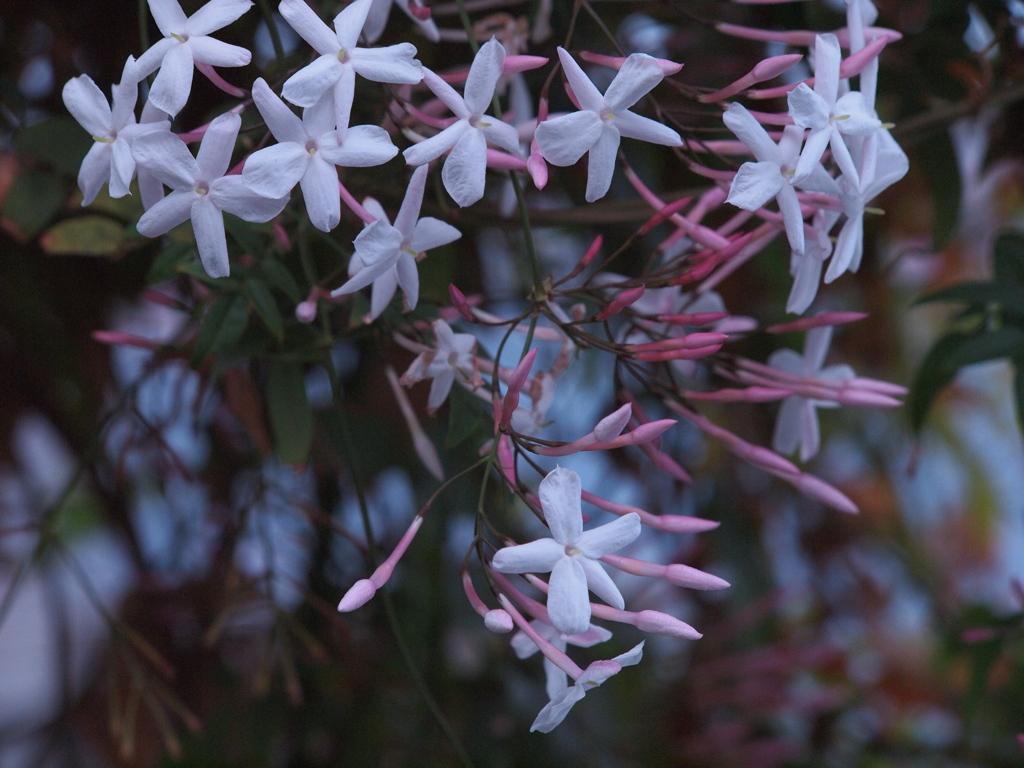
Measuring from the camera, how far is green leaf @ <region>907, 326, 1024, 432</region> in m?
0.56

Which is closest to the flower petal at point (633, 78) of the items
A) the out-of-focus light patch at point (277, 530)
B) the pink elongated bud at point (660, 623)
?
the pink elongated bud at point (660, 623)

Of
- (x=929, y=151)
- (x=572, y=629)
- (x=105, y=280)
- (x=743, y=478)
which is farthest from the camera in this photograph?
(x=743, y=478)

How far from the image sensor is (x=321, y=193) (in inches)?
12.4

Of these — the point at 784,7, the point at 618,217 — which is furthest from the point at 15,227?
the point at 784,7

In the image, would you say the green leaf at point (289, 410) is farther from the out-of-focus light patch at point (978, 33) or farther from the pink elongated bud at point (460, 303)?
the out-of-focus light patch at point (978, 33)

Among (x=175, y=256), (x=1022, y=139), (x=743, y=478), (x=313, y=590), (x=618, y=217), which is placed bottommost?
(x=743, y=478)

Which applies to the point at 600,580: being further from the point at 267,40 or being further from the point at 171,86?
the point at 267,40

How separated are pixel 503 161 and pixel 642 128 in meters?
0.06

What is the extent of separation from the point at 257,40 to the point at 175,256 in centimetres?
29

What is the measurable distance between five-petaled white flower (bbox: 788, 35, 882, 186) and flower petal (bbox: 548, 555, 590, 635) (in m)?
0.17

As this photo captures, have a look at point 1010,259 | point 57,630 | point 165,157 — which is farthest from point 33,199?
point 1010,259

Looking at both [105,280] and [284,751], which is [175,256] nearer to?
[105,280]

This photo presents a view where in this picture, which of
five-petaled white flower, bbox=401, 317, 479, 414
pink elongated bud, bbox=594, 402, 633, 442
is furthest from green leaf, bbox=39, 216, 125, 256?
pink elongated bud, bbox=594, 402, 633, 442

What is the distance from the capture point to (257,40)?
2.10 feet
